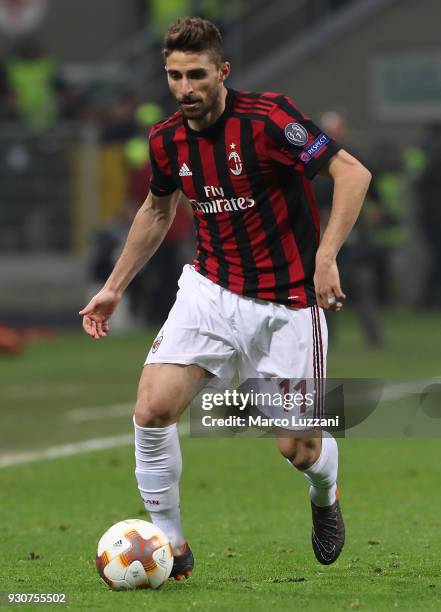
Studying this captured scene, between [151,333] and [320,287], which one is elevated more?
[320,287]

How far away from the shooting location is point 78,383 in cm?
1470

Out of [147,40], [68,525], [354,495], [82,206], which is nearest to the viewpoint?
[68,525]

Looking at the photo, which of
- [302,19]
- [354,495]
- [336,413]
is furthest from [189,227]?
[336,413]

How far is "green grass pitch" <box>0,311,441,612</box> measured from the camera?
20.6ft

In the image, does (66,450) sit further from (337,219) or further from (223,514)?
(337,219)

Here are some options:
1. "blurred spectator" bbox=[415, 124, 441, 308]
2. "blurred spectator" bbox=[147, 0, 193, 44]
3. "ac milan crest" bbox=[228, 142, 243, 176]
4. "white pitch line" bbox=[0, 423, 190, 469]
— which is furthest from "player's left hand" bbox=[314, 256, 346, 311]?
"blurred spectator" bbox=[147, 0, 193, 44]

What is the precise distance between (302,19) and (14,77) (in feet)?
16.9

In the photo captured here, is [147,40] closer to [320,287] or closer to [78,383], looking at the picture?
[78,383]

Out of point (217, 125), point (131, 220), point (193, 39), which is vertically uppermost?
point (193, 39)

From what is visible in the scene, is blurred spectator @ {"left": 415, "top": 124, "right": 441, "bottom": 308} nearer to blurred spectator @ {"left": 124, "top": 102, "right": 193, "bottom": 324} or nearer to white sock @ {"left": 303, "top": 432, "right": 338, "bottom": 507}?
blurred spectator @ {"left": 124, "top": 102, "right": 193, "bottom": 324}

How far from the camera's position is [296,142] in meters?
6.59

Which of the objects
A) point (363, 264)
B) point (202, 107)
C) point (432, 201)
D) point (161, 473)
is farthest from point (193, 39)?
point (432, 201)

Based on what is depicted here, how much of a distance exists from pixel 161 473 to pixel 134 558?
1.39 ft

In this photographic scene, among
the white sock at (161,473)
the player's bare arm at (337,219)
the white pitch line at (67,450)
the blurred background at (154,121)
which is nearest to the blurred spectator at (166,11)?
the blurred background at (154,121)
